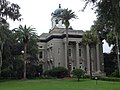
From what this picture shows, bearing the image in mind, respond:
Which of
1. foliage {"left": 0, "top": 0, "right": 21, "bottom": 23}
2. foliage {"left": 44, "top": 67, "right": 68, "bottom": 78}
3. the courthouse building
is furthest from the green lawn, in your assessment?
the courthouse building

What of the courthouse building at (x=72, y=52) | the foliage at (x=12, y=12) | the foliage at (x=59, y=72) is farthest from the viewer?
the courthouse building at (x=72, y=52)

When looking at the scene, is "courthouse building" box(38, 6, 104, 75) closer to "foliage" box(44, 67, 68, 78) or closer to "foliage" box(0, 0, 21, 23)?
"foliage" box(44, 67, 68, 78)

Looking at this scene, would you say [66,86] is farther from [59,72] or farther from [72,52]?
[72,52]

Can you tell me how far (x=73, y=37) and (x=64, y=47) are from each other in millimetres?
3326

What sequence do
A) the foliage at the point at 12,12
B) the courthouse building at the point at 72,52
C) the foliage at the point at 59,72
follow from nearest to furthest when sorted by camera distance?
the foliage at the point at 12,12, the foliage at the point at 59,72, the courthouse building at the point at 72,52

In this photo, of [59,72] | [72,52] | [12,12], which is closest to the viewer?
[12,12]

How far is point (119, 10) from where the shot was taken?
51.2ft

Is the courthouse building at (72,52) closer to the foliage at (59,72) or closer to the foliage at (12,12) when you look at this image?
the foliage at (59,72)

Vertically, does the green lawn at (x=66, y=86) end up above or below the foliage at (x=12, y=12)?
below

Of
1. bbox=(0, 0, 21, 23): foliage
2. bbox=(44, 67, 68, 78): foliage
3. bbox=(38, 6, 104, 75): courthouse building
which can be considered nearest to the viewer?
bbox=(0, 0, 21, 23): foliage

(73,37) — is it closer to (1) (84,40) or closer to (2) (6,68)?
(1) (84,40)

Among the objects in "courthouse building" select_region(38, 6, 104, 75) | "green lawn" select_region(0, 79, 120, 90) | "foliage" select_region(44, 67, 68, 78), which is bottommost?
"green lawn" select_region(0, 79, 120, 90)

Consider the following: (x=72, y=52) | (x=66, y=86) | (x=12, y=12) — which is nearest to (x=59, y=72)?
(x=72, y=52)

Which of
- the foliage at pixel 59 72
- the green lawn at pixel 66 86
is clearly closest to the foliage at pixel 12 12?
the green lawn at pixel 66 86
